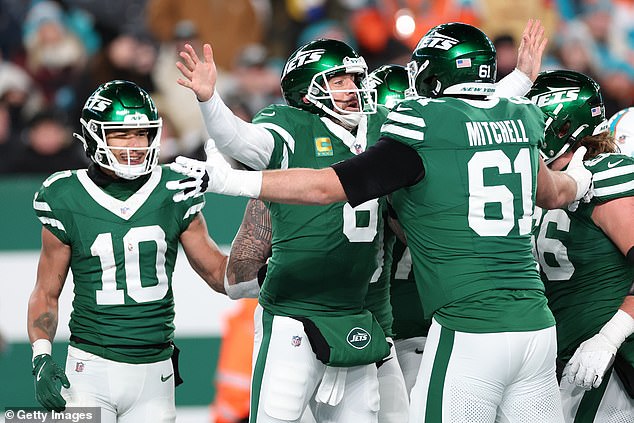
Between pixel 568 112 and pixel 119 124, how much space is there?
1828mm

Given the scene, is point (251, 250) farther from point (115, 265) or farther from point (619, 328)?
point (619, 328)

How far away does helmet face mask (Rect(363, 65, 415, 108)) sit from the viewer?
4.70 metres

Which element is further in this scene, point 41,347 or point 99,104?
point 99,104

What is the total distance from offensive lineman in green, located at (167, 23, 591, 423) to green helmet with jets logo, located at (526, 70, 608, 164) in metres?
0.67

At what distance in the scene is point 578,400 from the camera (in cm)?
406

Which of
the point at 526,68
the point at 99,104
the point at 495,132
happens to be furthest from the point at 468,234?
the point at 99,104

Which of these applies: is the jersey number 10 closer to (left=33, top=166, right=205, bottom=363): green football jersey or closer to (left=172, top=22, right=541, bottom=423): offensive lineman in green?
(left=33, top=166, right=205, bottom=363): green football jersey

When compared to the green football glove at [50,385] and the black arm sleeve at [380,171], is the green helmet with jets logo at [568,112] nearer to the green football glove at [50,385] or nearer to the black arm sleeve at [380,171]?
the black arm sleeve at [380,171]

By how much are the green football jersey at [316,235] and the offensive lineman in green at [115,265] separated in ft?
1.57

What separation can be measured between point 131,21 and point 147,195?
4.40 meters

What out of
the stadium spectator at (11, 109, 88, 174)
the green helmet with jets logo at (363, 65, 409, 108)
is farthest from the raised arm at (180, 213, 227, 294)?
the stadium spectator at (11, 109, 88, 174)

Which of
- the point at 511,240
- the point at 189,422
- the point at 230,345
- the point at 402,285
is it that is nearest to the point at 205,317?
the point at 230,345

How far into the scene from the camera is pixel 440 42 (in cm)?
351

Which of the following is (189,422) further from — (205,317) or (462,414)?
(462,414)
